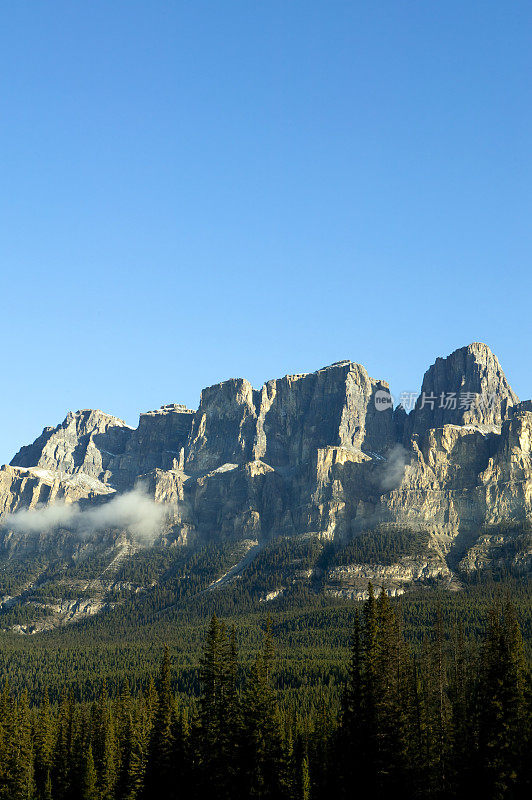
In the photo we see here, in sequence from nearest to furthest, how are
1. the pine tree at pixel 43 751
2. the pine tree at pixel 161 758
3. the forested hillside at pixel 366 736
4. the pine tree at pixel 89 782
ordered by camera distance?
the forested hillside at pixel 366 736 < the pine tree at pixel 161 758 < the pine tree at pixel 89 782 < the pine tree at pixel 43 751

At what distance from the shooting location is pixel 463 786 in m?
70.8

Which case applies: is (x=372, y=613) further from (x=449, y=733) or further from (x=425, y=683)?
(x=425, y=683)

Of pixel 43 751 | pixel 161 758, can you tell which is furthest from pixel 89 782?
pixel 161 758

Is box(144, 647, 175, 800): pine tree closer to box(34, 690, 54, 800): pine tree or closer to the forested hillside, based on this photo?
the forested hillside

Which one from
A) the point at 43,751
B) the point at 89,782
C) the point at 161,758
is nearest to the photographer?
the point at 161,758

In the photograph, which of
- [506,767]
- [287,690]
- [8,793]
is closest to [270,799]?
[506,767]

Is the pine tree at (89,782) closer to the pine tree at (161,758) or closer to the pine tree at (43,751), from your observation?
the pine tree at (43,751)

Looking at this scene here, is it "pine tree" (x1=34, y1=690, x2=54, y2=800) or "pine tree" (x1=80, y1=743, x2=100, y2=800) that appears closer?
"pine tree" (x1=80, y1=743, x2=100, y2=800)

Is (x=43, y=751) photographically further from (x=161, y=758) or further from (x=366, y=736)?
(x=366, y=736)

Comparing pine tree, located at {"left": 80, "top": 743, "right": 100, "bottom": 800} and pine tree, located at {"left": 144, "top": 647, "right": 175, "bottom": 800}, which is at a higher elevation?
pine tree, located at {"left": 144, "top": 647, "right": 175, "bottom": 800}

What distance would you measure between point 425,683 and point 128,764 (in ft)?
124

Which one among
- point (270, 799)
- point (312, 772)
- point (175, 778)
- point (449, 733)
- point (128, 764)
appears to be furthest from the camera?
point (312, 772)

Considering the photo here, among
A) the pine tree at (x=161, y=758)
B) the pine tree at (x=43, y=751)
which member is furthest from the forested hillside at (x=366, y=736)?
the pine tree at (x=43, y=751)

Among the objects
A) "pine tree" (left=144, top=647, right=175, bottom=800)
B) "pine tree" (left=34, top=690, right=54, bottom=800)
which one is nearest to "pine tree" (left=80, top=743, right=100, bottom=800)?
"pine tree" (left=34, top=690, right=54, bottom=800)
